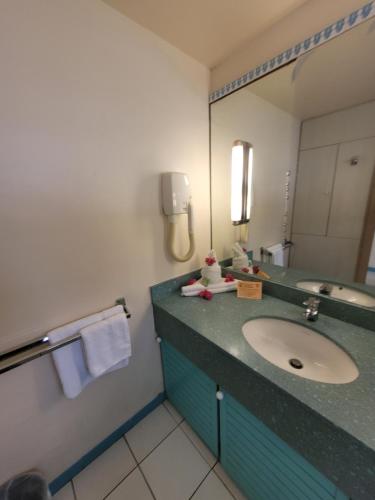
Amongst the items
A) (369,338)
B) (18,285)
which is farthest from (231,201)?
(18,285)

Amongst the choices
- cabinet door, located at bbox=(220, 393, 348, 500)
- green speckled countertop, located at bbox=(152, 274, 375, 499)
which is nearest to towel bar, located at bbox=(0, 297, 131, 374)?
green speckled countertop, located at bbox=(152, 274, 375, 499)

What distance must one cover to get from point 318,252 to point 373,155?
0.47m

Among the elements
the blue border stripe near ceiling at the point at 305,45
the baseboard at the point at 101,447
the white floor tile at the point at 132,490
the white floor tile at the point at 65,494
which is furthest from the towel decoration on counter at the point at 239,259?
the white floor tile at the point at 65,494

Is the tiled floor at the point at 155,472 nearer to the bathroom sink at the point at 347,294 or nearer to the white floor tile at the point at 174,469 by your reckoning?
the white floor tile at the point at 174,469

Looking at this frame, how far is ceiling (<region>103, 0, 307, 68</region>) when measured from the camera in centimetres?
80

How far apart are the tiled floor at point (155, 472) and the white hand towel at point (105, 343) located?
1.95 feet

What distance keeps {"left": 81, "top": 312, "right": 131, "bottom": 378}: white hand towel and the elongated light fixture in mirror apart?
97cm

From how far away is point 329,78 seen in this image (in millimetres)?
889

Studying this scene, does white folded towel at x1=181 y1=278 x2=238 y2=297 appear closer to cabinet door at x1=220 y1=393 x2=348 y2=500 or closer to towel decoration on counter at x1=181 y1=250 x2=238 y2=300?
towel decoration on counter at x1=181 y1=250 x2=238 y2=300

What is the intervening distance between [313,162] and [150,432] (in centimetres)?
181

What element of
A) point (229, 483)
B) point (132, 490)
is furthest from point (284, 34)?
point (132, 490)

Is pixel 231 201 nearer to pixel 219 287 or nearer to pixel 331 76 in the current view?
pixel 219 287

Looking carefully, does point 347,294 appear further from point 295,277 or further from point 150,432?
point 150,432

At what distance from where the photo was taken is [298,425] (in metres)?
0.59
